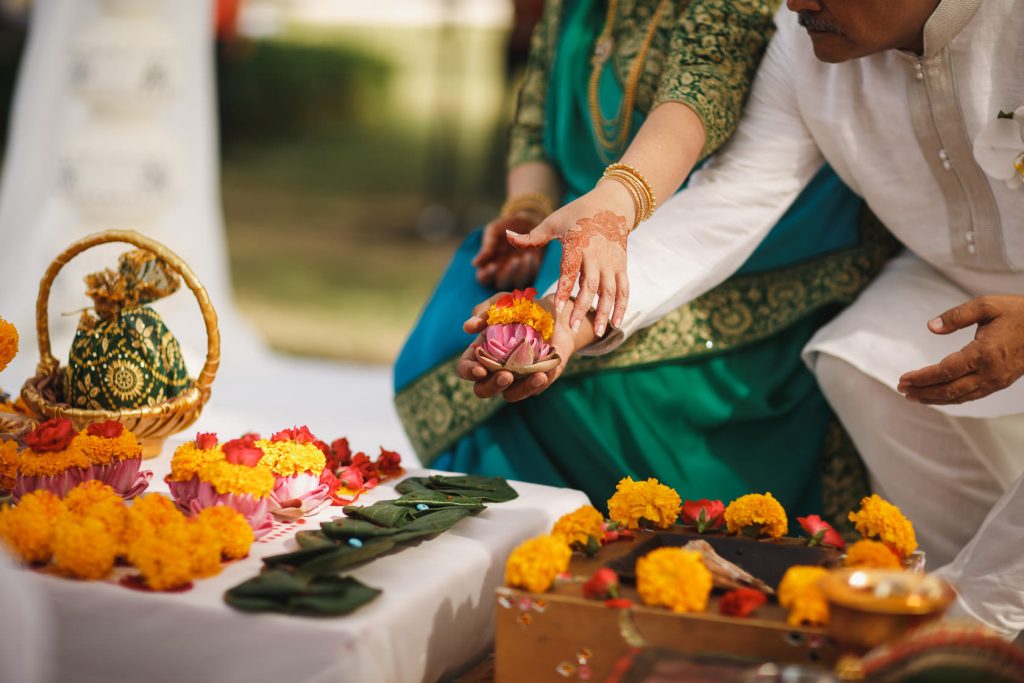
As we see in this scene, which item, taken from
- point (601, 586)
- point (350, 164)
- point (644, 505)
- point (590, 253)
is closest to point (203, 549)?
point (601, 586)

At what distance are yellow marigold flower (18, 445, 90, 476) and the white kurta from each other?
705 millimetres

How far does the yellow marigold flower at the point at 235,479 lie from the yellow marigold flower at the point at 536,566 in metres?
0.30

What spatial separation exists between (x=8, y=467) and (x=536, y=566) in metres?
0.65

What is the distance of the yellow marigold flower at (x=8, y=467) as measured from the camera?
1.36 metres

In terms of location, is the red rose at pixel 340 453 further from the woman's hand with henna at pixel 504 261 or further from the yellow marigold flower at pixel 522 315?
the woman's hand with henna at pixel 504 261

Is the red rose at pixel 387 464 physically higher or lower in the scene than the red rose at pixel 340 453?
lower

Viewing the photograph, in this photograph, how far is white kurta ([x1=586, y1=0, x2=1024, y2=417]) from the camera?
168 cm

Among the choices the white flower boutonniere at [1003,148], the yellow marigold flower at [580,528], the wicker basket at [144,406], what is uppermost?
the white flower boutonniere at [1003,148]

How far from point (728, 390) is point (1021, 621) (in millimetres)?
552

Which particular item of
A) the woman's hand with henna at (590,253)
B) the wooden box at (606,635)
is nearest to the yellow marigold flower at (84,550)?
the wooden box at (606,635)

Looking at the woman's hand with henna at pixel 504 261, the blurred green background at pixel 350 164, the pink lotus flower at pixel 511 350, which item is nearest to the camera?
the pink lotus flower at pixel 511 350

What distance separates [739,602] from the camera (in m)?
1.10

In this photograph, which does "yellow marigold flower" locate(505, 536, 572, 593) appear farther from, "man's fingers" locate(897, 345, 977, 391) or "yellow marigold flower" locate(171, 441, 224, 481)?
"man's fingers" locate(897, 345, 977, 391)

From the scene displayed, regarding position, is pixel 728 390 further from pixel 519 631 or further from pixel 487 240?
pixel 519 631
